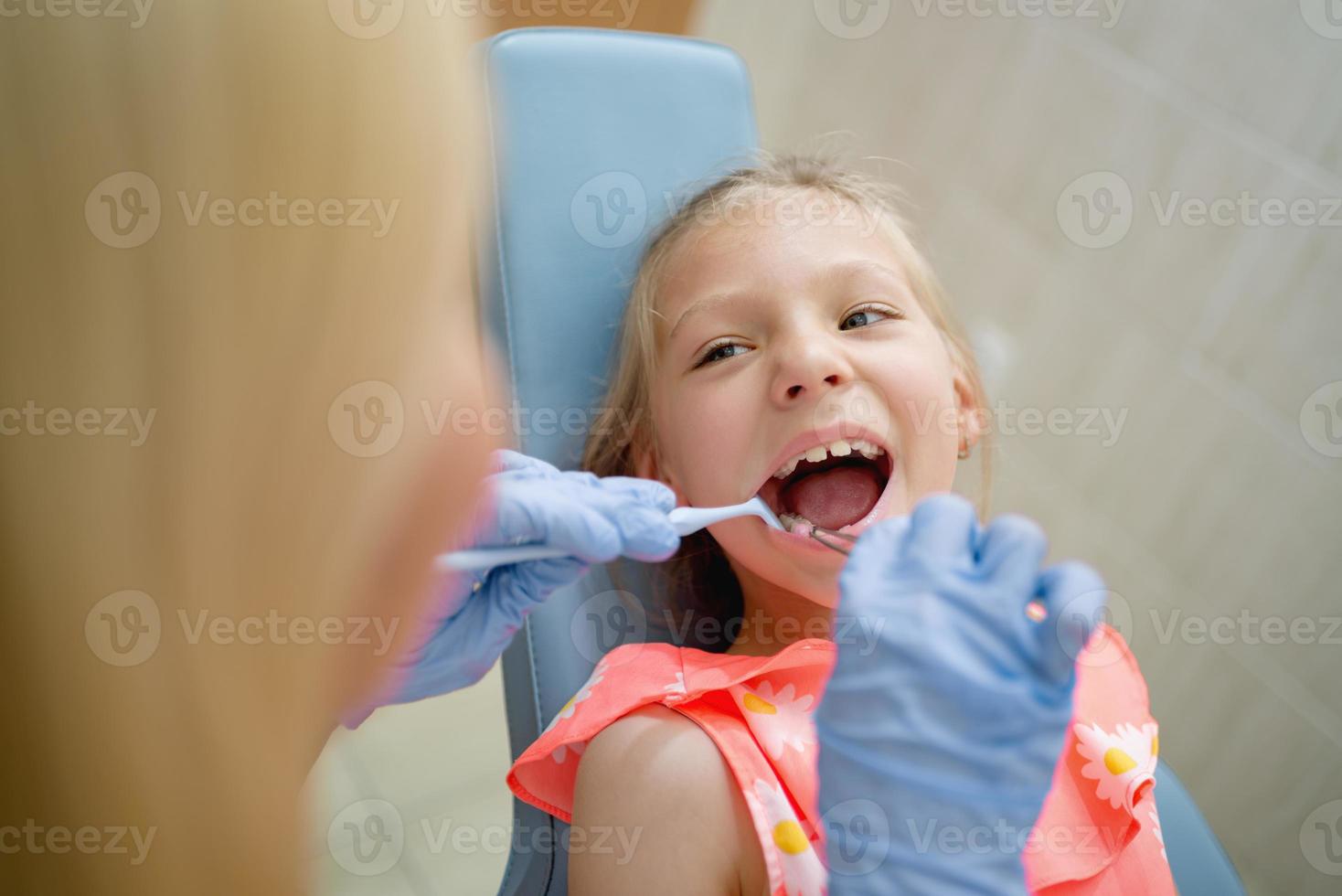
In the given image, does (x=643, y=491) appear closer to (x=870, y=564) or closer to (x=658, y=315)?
(x=870, y=564)

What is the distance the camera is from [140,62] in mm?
367

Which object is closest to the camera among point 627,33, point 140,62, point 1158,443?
point 140,62

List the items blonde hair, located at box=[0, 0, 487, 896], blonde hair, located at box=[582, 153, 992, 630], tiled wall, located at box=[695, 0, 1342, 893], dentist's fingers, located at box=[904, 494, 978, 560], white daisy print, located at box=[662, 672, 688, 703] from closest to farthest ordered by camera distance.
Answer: blonde hair, located at box=[0, 0, 487, 896]
dentist's fingers, located at box=[904, 494, 978, 560]
white daisy print, located at box=[662, 672, 688, 703]
blonde hair, located at box=[582, 153, 992, 630]
tiled wall, located at box=[695, 0, 1342, 893]

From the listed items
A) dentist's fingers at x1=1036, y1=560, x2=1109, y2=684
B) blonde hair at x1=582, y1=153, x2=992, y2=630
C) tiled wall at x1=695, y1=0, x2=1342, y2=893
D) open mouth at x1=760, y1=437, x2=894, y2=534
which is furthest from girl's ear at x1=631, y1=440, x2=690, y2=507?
tiled wall at x1=695, y1=0, x2=1342, y2=893

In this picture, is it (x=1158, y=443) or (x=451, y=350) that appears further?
(x=1158, y=443)

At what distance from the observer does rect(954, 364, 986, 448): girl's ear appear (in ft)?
4.14

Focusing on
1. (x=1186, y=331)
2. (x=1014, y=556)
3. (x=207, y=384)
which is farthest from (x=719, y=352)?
(x=1186, y=331)

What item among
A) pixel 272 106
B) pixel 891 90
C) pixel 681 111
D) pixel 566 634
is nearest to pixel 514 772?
pixel 566 634

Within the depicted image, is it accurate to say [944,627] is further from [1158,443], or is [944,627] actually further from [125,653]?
[1158,443]

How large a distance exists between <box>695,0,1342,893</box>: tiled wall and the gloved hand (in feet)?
4.03

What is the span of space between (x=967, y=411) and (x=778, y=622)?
0.38 meters

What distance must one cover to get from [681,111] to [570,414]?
19.0 inches

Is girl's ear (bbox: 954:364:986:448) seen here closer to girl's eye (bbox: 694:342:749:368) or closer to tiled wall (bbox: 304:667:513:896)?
girl's eye (bbox: 694:342:749:368)

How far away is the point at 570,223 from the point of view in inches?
52.3
